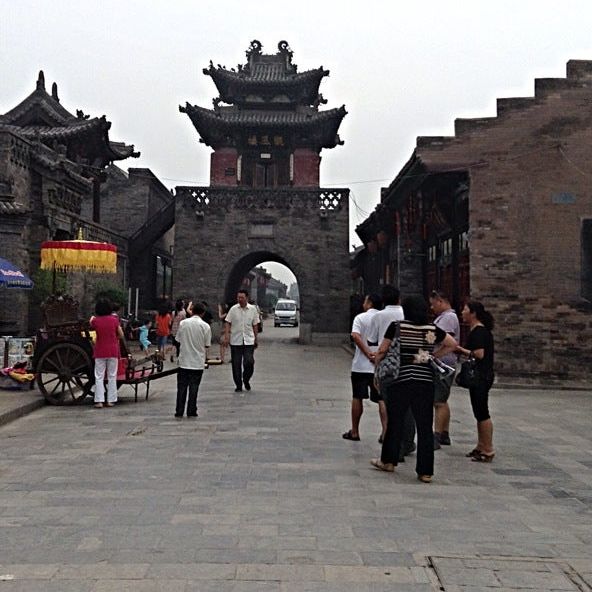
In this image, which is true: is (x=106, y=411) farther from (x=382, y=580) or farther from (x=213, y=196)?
(x=213, y=196)

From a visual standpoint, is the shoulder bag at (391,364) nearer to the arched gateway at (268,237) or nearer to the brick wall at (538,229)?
the brick wall at (538,229)

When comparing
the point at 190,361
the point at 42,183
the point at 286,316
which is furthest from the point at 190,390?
the point at 286,316

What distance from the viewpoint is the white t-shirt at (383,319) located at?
6.19 m

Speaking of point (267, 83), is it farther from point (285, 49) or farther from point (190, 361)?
point (190, 361)

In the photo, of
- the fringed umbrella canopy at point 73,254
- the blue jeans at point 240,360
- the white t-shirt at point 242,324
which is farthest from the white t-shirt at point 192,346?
the fringed umbrella canopy at point 73,254

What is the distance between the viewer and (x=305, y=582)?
3.17m

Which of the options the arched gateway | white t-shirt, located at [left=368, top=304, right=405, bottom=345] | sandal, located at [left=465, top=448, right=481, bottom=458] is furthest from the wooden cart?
the arched gateway

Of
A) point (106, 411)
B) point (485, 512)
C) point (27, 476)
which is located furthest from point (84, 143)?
point (485, 512)

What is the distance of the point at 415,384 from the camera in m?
5.17

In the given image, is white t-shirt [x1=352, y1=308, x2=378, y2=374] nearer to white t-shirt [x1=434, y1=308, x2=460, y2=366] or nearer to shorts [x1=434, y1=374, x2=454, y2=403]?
shorts [x1=434, y1=374, x2=454, y2=403]

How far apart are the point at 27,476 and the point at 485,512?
139 inches

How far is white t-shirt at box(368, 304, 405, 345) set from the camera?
6191 mm

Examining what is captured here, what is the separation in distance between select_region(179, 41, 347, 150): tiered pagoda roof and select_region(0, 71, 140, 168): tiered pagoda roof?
17.3 feet

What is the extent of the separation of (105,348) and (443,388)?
447cm
